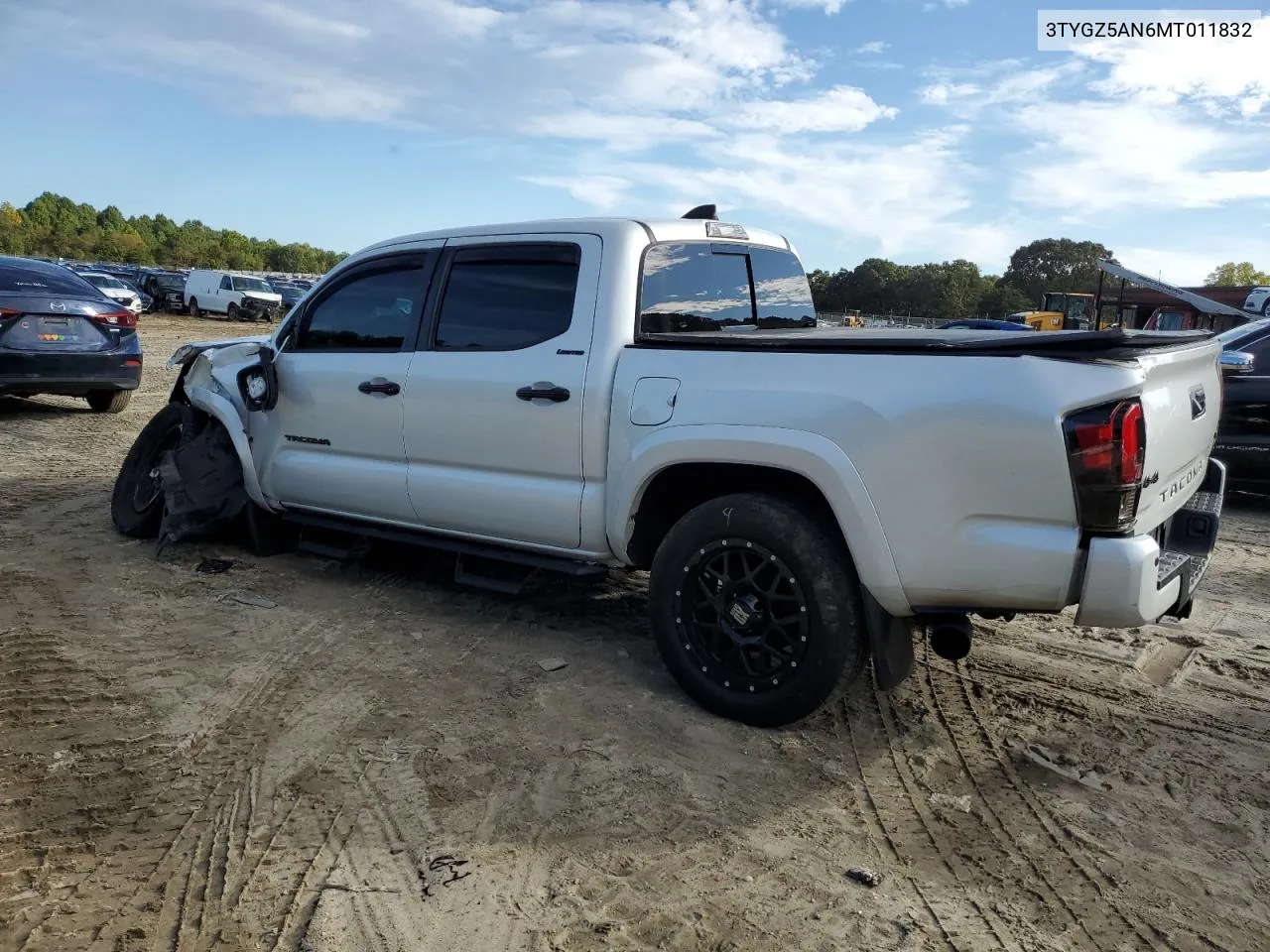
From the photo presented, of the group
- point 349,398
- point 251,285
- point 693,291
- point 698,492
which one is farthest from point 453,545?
point 251,285

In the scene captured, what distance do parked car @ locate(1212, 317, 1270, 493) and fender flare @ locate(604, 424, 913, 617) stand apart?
5940mm

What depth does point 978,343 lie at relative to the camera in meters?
3.17

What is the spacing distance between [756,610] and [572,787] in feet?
3.09

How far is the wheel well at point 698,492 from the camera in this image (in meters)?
3.70

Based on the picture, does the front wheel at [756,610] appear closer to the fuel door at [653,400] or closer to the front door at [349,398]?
the fuel door at [653,400]

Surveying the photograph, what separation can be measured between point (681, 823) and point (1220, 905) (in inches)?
60.5

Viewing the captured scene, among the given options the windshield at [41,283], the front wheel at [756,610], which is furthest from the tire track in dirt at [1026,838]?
the windshield at [41,283]

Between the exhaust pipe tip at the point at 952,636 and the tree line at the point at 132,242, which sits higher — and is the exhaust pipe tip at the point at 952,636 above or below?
below

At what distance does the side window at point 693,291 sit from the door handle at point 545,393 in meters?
0.44

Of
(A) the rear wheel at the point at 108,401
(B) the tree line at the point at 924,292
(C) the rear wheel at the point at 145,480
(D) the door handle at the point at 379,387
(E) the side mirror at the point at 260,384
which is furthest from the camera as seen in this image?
(B) the tree line at the point at 924,292

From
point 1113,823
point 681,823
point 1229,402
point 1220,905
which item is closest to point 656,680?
point 681,823

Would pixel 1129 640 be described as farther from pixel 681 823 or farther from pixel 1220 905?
pixel 681 823

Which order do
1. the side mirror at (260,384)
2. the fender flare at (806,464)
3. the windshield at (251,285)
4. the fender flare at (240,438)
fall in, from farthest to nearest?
the windshield at (251,285) → the fender flare at (240,438) → the side mirror at (260,384) → the fender flare at (806,464)

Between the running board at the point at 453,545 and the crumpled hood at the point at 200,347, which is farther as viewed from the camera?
the crumpled hood at the point at 200,347
